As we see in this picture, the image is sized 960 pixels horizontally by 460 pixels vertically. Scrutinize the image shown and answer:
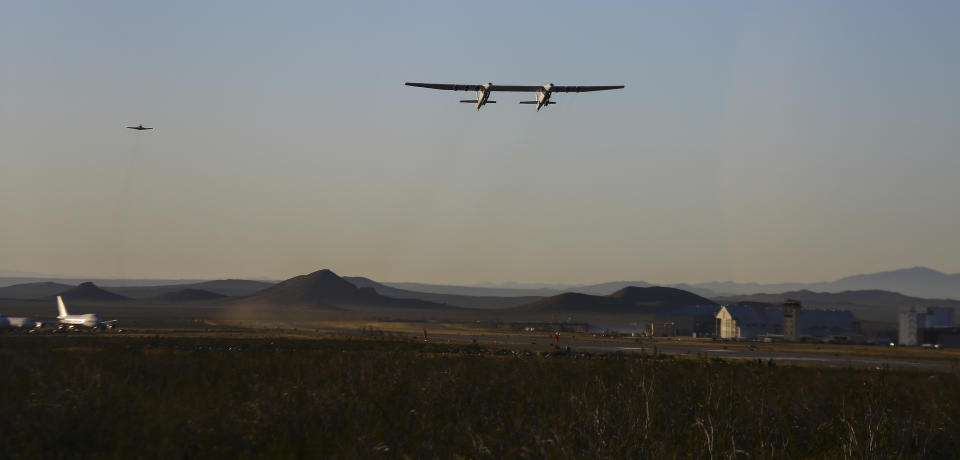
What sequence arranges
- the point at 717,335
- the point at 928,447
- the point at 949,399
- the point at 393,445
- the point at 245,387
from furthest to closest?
1. the point at 717,335
2. the point at 949,399
3. the point at 245,387
4. the point at 928,447
5. the point at 393,445

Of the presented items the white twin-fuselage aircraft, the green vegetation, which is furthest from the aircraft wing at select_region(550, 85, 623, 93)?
the green vegetation

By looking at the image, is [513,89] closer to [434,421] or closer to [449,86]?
[449,86]

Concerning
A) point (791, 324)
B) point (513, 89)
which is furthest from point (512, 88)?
point (791, 324)

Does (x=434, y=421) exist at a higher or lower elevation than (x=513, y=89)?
lower

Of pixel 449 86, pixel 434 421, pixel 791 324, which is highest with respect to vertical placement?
pixel 449 86

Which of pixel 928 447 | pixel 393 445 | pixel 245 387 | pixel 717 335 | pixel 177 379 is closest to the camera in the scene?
pixel 393 445

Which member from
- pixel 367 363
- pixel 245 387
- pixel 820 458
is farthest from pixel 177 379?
pixel 820 458

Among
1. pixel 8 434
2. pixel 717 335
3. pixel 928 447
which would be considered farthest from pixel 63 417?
pixel 717 335

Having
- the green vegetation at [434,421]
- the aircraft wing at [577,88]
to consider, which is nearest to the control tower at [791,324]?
the aircraft wing at [577,88]

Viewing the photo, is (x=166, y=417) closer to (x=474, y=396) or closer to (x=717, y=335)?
(x=474, y=396)

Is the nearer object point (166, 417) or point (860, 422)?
point (166, 417)

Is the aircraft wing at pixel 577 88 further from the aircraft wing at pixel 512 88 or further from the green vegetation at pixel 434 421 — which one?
the green vegetation at pixel 434 421
